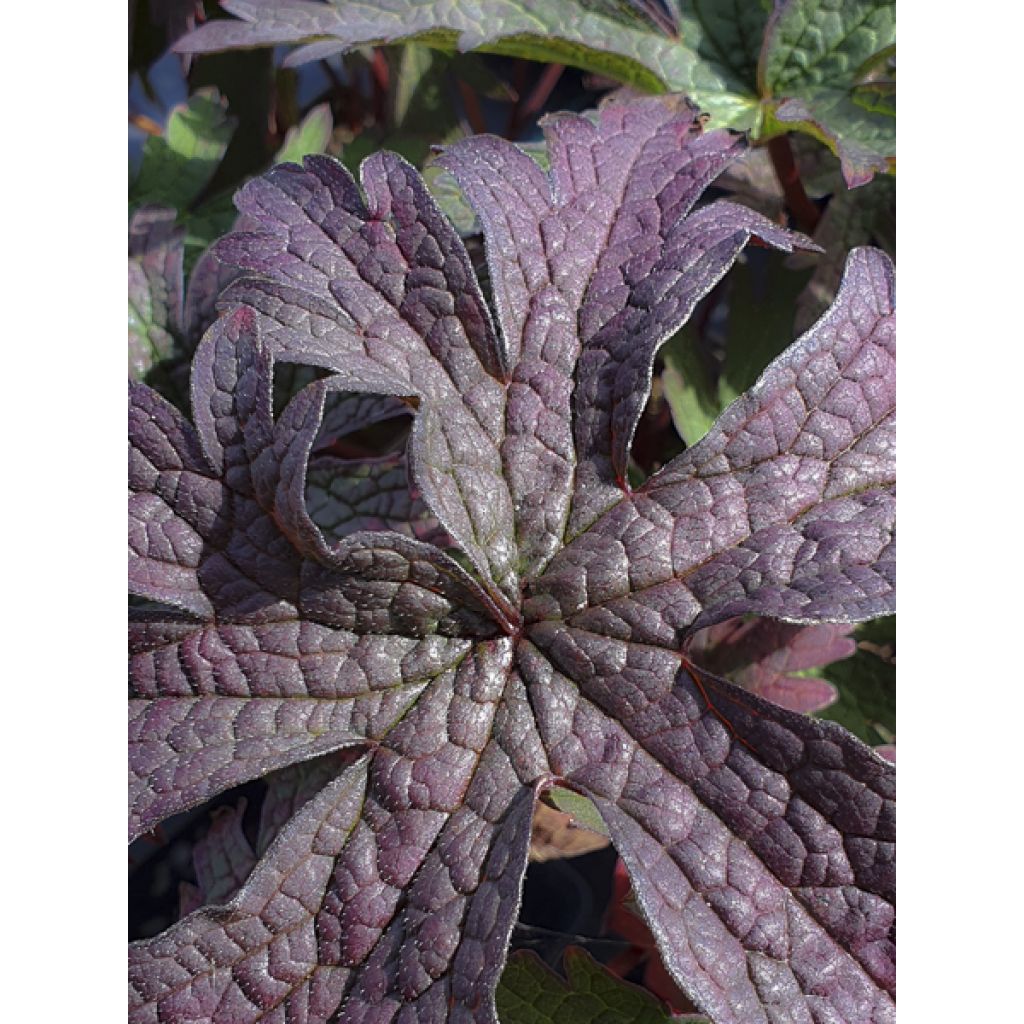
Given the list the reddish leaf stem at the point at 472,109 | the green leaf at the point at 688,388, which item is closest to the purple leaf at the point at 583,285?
the green leaf at the point at 688,388

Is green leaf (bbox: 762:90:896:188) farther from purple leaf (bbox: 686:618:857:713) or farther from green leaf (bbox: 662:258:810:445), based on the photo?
purple leaf (bbox: 686:618:857:713)

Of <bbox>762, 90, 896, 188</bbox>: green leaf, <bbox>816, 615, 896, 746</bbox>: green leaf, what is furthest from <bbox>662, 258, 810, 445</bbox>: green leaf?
<bbox>816, 615, 896, 746</bbox>: green leaf

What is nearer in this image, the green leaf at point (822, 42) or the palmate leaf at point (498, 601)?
the palmate leaf at point (498, 601)

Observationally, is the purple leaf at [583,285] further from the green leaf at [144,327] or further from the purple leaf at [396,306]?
the green leaf at [144,327]

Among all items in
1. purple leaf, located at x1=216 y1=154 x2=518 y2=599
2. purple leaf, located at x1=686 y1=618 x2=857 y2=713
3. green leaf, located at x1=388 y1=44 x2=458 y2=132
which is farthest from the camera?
green leaf, located at x1=388 y1=44 x2=458 y2=132

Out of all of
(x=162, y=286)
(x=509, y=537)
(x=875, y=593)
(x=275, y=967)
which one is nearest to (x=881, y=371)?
(x=875, y=593)

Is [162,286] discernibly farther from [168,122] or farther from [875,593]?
[875,593]

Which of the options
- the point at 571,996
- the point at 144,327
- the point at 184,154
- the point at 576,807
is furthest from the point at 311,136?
the point at 571,996
